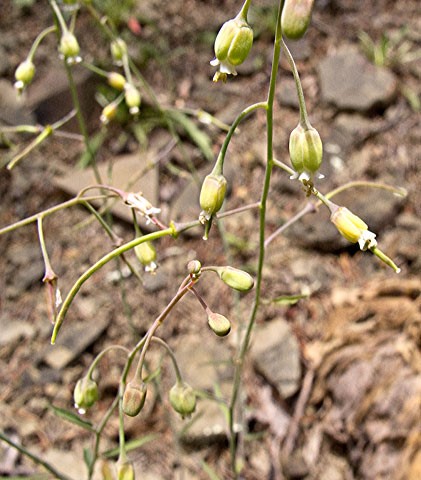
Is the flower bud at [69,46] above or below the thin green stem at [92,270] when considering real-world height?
above

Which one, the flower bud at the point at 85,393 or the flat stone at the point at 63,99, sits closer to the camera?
the flower bud at the point at 85,393

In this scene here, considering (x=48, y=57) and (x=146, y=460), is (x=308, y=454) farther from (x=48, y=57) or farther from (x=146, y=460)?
(x=48, y=57)

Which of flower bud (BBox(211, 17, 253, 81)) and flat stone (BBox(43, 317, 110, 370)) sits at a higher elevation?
flower bud (BBox(211, 17, 253, 81))

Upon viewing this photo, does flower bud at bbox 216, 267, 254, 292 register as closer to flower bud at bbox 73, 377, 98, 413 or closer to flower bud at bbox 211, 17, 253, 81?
flower bud at bbox 211, 17, 253, 81

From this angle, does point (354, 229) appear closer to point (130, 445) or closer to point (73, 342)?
point (130, 445)

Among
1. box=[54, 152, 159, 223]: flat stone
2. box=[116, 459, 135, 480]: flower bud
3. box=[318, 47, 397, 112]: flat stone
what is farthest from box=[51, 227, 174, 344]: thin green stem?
box=[318, 47, 397, 112]: flat stone

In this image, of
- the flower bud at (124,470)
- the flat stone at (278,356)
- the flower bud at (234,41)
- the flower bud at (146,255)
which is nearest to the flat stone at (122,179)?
the flat stone at (278,356)

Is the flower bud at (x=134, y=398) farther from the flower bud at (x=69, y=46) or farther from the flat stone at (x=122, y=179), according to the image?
the flat stone at (x=122, y=179)
